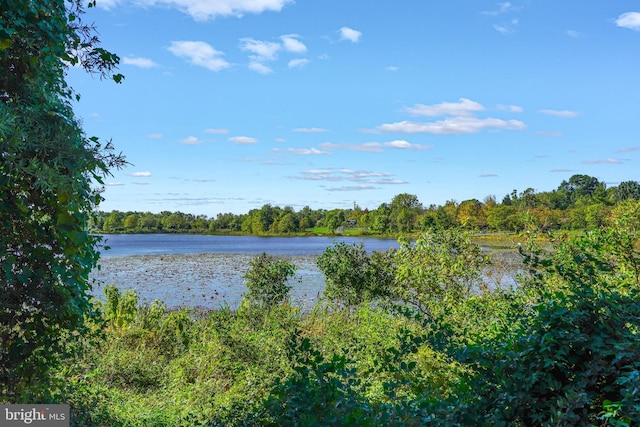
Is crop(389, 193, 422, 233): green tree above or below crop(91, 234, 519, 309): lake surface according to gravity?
above

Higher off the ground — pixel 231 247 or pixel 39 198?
pixel 39 198

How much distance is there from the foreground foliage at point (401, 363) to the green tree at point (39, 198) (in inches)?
37.3

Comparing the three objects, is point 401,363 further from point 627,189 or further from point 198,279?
point 627,189

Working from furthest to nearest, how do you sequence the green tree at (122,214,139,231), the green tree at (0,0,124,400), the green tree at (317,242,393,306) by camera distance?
the green tree at (122,214,139,231), the green tree at (317,242,393,306), the green tree at (0,0,124,400)

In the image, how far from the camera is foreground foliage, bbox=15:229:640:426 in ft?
8.86

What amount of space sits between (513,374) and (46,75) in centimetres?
395

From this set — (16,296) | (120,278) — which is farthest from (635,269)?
(120,278)

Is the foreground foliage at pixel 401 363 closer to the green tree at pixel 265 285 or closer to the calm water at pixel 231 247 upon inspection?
the green tree at pixel 265 285
